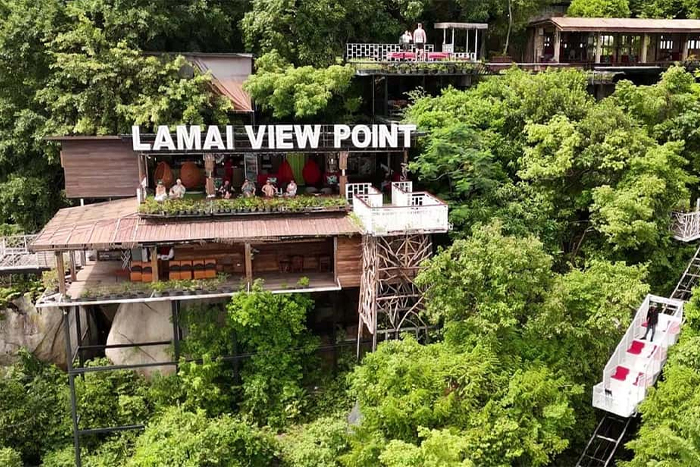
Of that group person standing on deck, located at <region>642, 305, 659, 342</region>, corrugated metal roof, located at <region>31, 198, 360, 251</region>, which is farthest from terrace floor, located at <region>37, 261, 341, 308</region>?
person standing on deck, located at <region>642, 305, 659, 342</region>

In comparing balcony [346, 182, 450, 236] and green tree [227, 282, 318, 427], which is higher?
balcony [346, 182, 450, 236]

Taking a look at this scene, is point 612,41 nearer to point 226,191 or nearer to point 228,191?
point 228,191

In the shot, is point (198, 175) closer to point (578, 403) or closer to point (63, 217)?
point (63, 217)

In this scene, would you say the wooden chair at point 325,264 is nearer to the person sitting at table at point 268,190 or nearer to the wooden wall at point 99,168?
the person sitting at table at point 268,190

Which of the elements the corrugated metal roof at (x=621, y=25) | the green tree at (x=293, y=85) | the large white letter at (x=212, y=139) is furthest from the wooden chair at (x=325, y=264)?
the corrugated metal roof at (x=621, y=25)

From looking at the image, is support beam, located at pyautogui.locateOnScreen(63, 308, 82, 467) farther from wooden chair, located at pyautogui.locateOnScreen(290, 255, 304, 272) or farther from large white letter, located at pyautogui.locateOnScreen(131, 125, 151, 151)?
wooden chair, located at pyautogui.locateOnScreen(290, 255, 304, 272)
